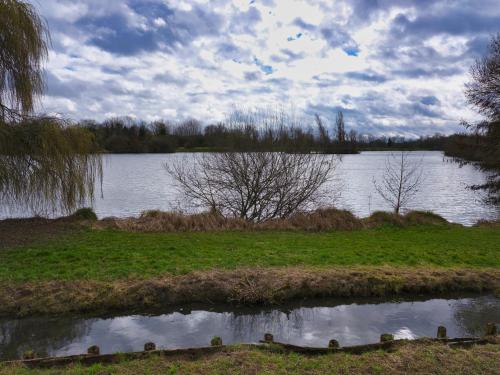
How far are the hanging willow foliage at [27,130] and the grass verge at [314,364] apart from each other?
692 cm

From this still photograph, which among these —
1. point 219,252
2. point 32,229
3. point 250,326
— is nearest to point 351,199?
point 219,252

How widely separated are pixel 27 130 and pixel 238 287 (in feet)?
22.2

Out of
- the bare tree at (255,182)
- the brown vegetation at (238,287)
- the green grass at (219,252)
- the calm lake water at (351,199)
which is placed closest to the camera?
the brown vegetation at (238,287)

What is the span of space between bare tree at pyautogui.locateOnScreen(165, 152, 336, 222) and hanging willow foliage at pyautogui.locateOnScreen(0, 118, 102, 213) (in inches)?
200

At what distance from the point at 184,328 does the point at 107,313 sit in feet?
4.54

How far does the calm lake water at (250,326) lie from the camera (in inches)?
228

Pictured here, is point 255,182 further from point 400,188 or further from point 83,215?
point 400,188

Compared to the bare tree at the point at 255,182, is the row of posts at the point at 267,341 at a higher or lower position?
lower

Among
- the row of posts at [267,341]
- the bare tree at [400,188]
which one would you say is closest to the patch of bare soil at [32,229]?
the row of posts at [267,341]

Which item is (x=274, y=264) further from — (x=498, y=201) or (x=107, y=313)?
(x=498, y=201)

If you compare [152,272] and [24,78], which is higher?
[24,78]

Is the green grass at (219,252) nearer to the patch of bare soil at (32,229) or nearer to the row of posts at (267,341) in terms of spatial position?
the patch of bare soil at (32,229)

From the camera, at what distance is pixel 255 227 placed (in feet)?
45.7

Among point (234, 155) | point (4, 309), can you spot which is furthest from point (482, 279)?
point (234, 155)
